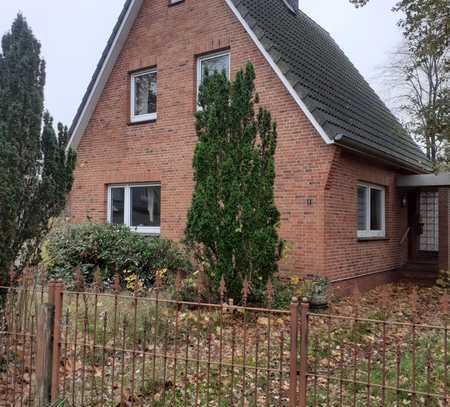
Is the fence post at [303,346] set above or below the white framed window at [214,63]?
below

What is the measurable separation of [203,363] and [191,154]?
263 inches

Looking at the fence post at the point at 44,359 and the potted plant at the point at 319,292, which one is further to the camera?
the potted plant at the point at 319,292

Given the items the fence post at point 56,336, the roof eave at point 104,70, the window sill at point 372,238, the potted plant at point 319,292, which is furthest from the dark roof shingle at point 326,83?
the fence post at point 56,336

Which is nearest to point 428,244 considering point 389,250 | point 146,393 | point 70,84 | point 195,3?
point 389,250

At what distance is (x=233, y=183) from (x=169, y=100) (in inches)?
220

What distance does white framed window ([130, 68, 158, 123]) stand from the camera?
1212 centimetres

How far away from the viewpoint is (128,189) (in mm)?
12398

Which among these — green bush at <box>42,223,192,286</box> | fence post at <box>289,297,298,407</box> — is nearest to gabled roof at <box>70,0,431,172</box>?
green bush at <box>42,223,192,286</box>

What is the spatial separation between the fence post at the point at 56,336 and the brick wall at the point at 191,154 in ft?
19.5

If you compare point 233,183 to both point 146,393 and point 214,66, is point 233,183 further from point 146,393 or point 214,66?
point 214,66

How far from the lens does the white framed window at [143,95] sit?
1212cm

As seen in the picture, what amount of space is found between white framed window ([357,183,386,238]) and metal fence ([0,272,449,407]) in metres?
4.98

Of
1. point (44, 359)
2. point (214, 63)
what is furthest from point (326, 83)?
point (44, 359)

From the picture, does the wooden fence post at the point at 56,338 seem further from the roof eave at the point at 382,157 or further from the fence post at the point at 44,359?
the roof eave at the point at 382,157
